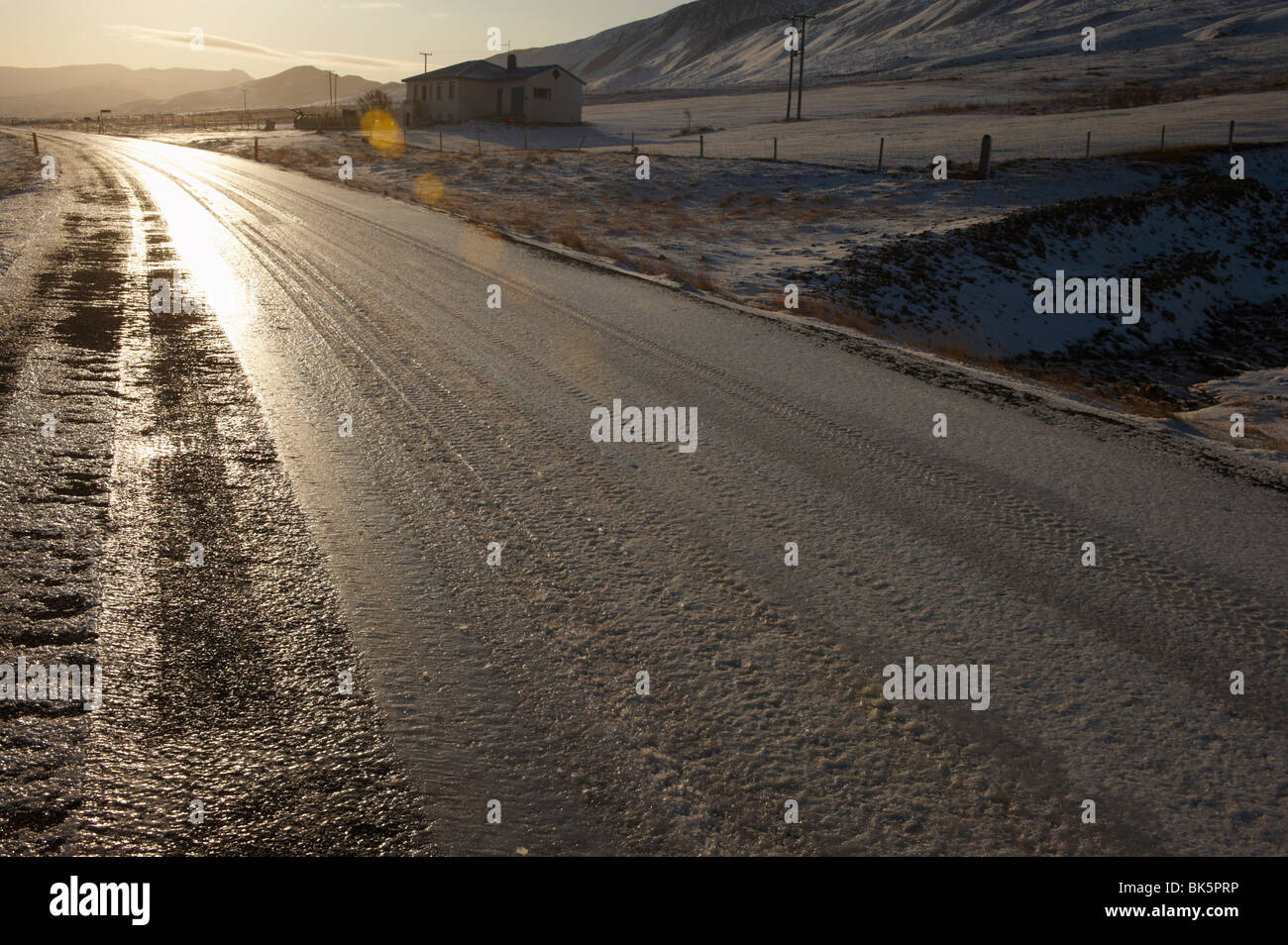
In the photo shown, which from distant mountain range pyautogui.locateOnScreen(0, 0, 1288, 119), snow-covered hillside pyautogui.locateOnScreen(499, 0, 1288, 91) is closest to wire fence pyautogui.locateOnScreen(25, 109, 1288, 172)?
distant mountain range pyautogui.locateOnScreen(0, 0, 1288, 119)

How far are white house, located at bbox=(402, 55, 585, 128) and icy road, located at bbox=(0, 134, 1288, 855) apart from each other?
61.7 m

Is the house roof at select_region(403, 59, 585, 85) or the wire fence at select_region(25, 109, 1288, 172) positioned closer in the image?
the wire fence at select_region(25, 109, 1288, 172)

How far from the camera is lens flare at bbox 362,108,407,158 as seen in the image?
44625mm

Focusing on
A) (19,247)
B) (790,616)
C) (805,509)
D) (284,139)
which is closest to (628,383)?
(805,509)

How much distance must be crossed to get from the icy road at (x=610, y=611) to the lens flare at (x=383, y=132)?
3686cm

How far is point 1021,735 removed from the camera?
332 cm

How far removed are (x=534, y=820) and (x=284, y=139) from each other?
5907 centimetres

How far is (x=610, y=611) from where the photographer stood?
4074mm

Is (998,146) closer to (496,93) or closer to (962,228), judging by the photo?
(962,228)

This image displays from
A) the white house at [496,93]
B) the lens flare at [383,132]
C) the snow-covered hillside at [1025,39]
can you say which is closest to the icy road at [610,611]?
the lens flare at [383,132]

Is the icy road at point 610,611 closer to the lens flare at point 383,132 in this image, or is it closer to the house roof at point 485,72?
the lens flare at point 383,132

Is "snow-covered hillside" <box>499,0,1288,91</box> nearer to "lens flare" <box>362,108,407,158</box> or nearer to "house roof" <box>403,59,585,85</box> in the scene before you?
"house roof" <box>403,59,585,85</box>

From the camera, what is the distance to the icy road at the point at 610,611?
2.91 metres

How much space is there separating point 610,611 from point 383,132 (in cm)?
6035
